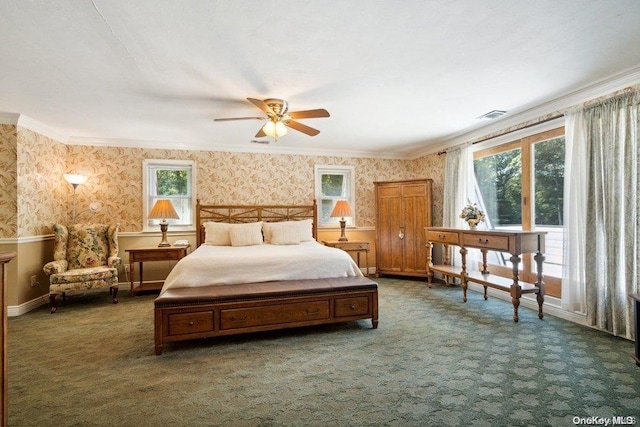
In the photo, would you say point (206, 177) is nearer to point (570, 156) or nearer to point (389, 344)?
point (389, 344)

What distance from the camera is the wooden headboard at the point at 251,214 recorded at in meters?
5.45

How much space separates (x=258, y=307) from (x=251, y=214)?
9.72ft

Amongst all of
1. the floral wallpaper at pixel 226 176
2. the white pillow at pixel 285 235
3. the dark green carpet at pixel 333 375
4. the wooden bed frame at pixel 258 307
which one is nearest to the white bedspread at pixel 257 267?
the wooden bed frame at pixel 258 307

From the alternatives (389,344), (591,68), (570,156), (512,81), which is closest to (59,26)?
(389,344)

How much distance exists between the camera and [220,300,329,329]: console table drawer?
2.90m

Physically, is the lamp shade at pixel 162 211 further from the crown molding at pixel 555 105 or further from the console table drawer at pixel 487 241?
the crown molding at pixel 555 105

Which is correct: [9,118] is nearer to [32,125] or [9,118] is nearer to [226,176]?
[32,125]

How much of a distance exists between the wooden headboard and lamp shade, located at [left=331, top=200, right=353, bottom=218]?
1.30ft

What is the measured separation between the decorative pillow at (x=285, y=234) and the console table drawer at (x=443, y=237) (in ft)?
7.19

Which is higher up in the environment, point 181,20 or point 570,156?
point 181,20

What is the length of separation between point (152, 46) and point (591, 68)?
3874 millimetres

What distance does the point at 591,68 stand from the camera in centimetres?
281

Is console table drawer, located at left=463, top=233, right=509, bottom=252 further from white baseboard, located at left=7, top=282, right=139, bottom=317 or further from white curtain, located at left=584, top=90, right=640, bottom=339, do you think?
white baseboard, located at left=7, top=282, right=139, bottom=317

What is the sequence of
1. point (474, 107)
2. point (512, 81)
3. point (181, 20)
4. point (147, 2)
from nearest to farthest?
point (147, 2)
point (181, 20)
point (512, 81)
point (474, 107)
